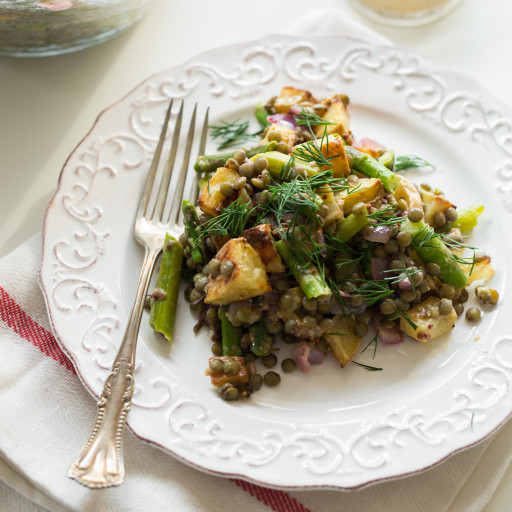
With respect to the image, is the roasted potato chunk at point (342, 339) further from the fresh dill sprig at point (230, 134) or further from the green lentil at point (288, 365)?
the fresh dill sprig at point (230, 134)

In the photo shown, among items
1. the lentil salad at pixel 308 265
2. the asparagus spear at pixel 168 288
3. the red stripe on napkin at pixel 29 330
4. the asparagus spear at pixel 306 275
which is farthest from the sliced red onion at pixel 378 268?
the red stripe on napkin at pixel 29 330

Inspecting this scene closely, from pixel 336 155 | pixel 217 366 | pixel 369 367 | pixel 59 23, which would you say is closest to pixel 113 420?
pixel 217 366

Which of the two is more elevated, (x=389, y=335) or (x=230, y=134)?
(x=230, y=134)

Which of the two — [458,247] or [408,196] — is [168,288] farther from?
[458,247]

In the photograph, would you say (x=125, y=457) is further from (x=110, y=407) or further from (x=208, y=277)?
(x=208, y=277)

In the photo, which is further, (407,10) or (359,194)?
(407,10)

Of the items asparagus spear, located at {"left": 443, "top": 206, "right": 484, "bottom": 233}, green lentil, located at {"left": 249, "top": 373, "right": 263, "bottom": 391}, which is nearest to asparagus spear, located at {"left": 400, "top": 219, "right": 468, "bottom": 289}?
asparagus spear, located at {"left": 443, "top": 206, "right": 484, "bottom": 233}

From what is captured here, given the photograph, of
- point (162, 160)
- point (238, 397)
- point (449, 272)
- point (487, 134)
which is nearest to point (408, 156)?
point (487, 134)
